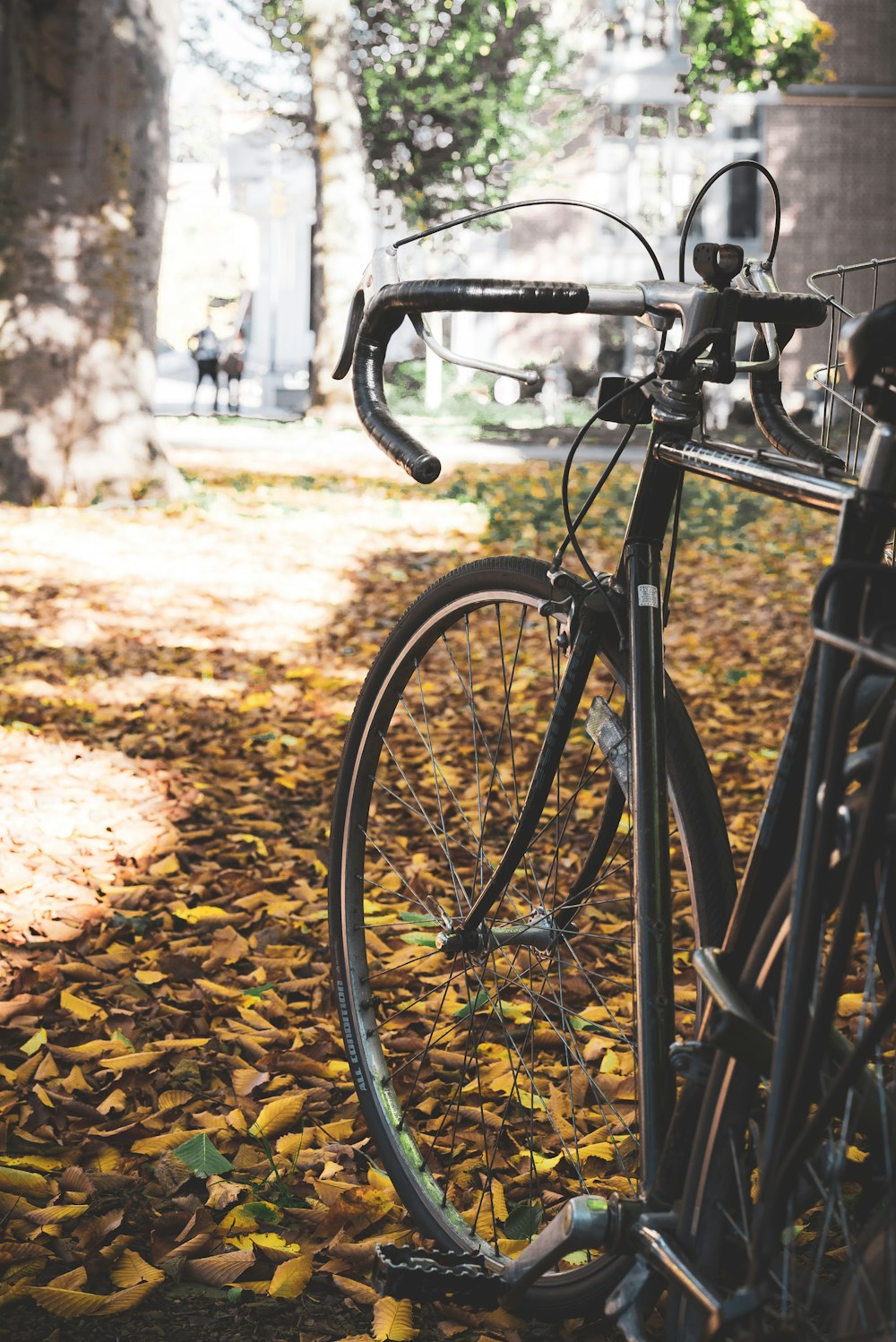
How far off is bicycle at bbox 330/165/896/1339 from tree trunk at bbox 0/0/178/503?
807 centimetres

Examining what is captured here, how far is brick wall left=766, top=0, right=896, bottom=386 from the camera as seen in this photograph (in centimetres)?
2639

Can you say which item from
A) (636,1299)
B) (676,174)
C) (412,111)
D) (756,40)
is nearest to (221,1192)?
(636,1299)

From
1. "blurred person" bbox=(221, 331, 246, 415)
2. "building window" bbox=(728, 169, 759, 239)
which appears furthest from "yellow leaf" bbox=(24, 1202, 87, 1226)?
"building window" bbox=(728, 169, 759, 239)

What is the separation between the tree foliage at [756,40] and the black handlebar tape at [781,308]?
2202cm

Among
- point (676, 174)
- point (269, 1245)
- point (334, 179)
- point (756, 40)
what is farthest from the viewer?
point (676, 174)

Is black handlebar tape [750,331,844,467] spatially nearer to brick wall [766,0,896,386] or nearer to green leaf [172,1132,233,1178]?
green leaf [172,1132,233,1178]

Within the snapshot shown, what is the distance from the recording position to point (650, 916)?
168 cm

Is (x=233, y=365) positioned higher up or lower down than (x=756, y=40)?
lower down

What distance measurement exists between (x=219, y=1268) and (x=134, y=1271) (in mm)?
140

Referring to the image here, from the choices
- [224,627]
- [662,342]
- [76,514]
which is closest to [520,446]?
[76,514]

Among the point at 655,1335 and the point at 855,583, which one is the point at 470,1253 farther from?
the point at 855,583

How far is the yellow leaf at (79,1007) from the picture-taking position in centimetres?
308

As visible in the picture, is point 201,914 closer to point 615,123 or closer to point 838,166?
point 838,166

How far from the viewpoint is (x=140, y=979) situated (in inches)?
128
